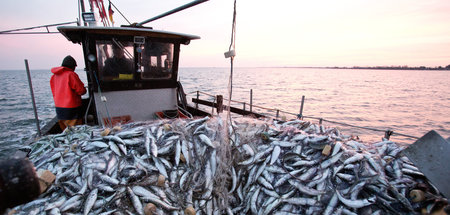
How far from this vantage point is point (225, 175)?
426 cm

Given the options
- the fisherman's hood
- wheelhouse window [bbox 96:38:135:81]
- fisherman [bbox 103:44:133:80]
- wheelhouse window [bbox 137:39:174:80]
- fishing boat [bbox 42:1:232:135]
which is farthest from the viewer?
wheelhouse window [bbox 137:39:174:80]

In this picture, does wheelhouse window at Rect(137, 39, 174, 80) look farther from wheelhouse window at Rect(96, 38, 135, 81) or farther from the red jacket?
the red jacket

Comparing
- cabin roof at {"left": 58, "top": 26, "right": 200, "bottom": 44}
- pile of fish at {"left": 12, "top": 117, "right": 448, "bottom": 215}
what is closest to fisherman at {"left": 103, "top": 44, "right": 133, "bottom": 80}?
cabin roof at {"left": 58, "top": 26, "right": 200, "bottom": 44}

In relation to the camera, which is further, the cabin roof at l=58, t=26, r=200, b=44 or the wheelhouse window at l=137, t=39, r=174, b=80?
the wheelhouse window at l=137, t=39, r=174, b=80

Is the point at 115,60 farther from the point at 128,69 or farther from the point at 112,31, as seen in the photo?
the point at 112,31

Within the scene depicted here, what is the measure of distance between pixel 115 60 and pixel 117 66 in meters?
0.21

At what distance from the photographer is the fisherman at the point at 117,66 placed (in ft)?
24.2

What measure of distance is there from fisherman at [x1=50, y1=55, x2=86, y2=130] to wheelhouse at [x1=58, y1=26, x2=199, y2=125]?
416mm

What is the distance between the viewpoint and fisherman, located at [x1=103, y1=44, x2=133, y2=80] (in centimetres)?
738

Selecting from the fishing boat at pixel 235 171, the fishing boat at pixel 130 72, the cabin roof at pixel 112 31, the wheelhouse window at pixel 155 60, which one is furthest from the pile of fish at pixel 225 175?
the wheelhouse window at pixel 155 60

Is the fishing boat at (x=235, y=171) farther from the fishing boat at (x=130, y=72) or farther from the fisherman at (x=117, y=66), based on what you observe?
the fisherman at (x=117, y=66)

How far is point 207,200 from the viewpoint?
4020mm

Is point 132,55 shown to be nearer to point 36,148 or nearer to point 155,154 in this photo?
point 36,148

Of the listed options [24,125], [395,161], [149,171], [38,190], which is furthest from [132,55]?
[24,125]
